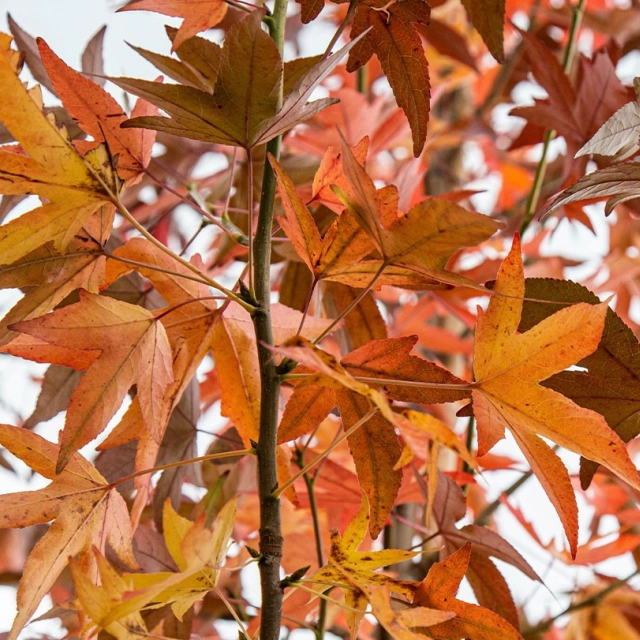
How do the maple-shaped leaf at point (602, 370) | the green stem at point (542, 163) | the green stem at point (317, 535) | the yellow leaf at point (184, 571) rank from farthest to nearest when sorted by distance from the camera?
the green stem at point (542, 163) < the green stem at point (317, 535) < the maple-shaped leaf at point (602, 370) < the yellow leaf at point (184, 571)

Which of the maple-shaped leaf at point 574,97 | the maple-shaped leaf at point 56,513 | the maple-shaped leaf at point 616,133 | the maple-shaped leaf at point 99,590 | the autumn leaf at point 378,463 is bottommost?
the maple-shaped leaf at point 99,590

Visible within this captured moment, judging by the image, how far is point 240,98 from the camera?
0.97 ft

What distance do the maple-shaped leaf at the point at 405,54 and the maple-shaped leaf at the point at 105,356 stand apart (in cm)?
15

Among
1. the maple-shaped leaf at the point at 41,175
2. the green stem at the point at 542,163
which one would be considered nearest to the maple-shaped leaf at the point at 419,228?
the maple-shaped leaf at the point at 41,175

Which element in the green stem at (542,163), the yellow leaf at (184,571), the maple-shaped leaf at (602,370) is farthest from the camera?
the green stem at (542,163)

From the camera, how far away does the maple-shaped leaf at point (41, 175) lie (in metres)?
0.26

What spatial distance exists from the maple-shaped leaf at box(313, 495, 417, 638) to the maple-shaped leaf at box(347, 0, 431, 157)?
6.9 inches

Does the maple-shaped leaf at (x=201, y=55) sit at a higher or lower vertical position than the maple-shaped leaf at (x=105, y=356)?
higher

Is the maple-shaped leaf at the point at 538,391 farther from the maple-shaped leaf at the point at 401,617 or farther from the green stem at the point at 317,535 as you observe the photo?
the green stem at the point at 317,535

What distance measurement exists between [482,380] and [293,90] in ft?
0.47

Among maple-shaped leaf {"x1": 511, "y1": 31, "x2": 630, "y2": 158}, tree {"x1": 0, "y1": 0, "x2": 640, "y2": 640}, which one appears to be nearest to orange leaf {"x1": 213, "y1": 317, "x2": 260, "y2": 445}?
tree {"x1": 0, "y1": 0, "x2": 640, "y2": 640}

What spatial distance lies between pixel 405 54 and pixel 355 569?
235 millimetres

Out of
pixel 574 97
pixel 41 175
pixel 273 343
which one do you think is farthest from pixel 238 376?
pixel 574 97

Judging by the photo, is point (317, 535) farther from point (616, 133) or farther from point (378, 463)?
point (616, 133)
